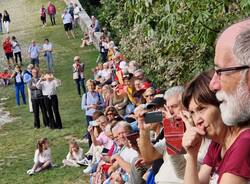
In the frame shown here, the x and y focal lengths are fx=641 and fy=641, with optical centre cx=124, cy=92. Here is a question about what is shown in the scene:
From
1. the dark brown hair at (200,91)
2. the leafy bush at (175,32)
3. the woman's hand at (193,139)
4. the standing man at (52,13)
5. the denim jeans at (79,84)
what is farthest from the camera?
the standing man at (52,13)

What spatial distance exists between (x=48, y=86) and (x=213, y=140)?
1360 centimetres

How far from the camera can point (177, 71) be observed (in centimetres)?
1473

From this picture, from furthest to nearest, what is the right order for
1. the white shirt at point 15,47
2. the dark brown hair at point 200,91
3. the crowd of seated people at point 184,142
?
the white shirt at point 15,47
the dark brown hair at point 200,91
the crowd of seated people at point 184,142

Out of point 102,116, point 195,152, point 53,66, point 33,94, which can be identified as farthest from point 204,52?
point 53,66

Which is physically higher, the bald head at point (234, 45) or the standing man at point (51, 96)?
the bald head at point (234, 45)

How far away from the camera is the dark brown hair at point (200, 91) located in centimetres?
338

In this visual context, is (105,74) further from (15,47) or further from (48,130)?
(15,47)

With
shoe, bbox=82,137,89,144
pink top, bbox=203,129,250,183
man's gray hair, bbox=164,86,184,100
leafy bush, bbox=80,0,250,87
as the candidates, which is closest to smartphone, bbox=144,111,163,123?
man's gray hair, bbox=164,86,184,100

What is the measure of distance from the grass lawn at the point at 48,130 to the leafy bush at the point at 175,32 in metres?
2.57

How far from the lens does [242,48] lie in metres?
2.77

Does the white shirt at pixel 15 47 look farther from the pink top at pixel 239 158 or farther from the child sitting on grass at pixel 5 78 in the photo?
the pink top at pixel 239 158

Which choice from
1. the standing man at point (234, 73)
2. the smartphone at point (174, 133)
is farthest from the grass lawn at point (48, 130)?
the standing man at point (234, 73)

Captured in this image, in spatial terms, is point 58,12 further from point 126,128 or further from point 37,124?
point 126,128

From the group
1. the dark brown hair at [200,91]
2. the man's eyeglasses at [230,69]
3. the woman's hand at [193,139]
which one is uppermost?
the man's eyeglasses at [230,69]
